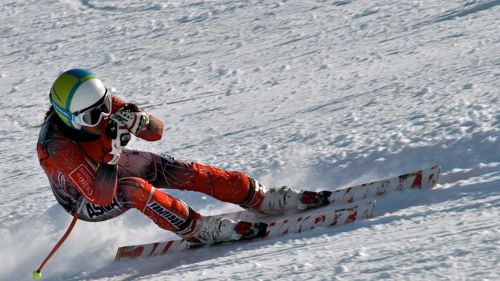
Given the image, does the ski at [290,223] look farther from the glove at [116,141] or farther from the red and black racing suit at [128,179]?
the glove at [116,141]

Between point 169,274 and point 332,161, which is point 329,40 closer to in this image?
point 332,161

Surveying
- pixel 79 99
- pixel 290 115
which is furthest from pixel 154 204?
pixel 290 115

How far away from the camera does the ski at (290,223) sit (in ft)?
15.8

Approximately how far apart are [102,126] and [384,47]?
376 cm

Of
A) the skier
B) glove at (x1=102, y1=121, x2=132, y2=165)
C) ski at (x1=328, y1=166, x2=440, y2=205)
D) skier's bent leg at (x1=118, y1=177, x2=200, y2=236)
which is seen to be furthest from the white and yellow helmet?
ski at (x1=328, y1=166, x2=440, y2=205)

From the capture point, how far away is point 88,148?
5.04m

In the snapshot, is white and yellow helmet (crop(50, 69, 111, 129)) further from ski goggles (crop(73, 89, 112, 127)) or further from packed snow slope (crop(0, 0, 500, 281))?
packed snow slope (crop(0, 0, 500, 281))

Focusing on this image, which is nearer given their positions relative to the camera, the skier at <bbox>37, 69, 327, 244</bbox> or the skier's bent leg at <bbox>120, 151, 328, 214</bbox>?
the skier at <bbox>37, 69, 327, 244</bbox>

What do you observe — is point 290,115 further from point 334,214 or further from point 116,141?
point 116,141

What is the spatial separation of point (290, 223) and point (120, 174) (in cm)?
107

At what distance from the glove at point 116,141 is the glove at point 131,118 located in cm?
5

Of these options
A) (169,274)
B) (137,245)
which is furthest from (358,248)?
(137,245)

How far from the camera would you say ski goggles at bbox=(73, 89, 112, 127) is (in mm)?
4852

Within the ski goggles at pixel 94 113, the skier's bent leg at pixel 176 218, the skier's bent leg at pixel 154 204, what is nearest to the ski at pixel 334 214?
the skier's bent leg at pixel 176 218
